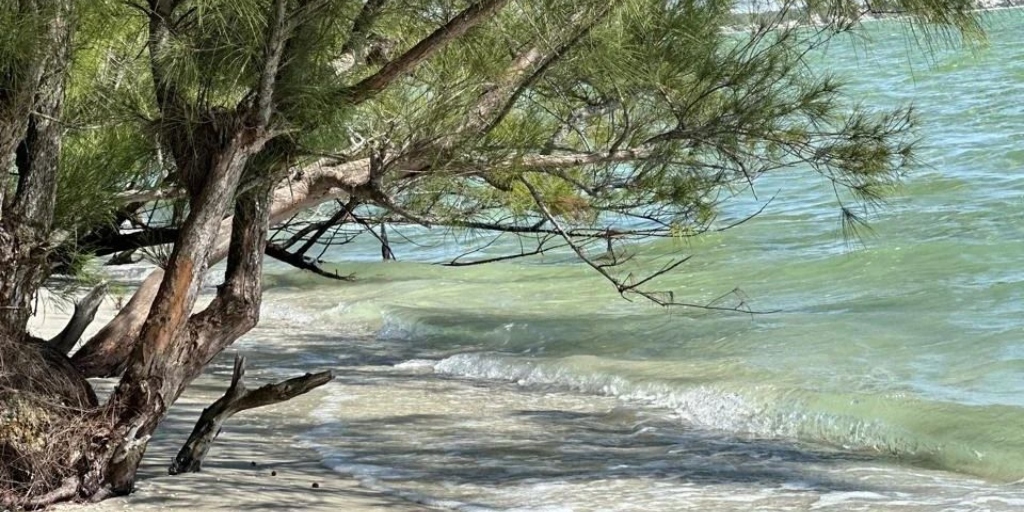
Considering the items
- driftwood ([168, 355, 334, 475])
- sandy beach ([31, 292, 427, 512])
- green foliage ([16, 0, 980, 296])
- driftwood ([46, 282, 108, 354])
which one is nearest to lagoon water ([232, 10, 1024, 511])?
sandy beach ([31, 292, 427, 512])

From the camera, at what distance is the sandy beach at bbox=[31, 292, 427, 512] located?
385 cm

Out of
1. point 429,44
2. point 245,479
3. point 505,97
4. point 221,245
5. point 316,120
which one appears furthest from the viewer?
point 221,245

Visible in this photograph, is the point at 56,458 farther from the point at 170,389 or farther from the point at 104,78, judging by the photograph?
the point at 104,78

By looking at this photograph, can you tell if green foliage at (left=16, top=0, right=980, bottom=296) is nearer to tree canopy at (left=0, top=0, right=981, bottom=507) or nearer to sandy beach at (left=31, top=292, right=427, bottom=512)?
tree canopy at (left=0, top=0, right=981, bottom=507)

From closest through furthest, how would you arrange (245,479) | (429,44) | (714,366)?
(429,44), (245,479), (714,366)

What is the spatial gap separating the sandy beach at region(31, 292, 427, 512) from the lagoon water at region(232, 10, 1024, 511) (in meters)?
0.14

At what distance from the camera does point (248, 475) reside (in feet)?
14.4

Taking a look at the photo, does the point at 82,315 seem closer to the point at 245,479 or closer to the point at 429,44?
the point at 245,479

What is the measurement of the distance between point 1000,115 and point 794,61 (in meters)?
11.9

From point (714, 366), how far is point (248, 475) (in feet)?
10.1

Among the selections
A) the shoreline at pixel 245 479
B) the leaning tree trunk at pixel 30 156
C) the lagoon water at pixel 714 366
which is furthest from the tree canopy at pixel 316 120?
the lagoon water at pixel 714 366

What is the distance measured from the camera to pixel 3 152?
3.39 meters

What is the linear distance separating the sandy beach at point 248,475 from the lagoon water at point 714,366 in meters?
0.14

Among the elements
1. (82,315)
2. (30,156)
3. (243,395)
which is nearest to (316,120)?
(30,156)
